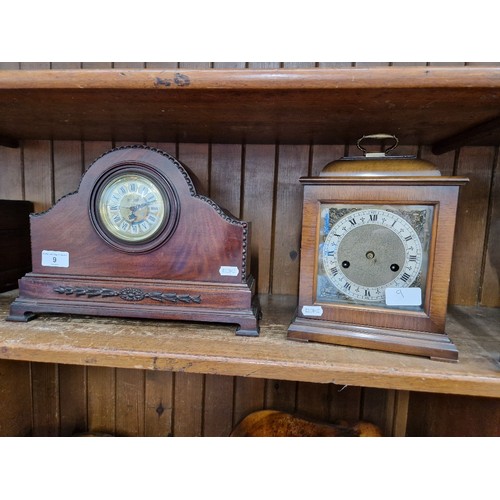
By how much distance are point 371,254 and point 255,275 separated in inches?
15.8

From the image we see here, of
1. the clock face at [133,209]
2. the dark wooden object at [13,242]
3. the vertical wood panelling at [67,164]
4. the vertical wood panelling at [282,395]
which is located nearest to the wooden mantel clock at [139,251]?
the clock face at [133,209]

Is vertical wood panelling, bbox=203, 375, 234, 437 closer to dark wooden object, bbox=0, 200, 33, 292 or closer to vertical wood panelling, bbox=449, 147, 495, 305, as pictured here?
dark wooden object, bbox=0, 200, 33, 292

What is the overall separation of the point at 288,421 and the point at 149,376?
486 millimetres

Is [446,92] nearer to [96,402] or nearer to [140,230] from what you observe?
[140,230]

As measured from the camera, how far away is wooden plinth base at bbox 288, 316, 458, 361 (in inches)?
23.8

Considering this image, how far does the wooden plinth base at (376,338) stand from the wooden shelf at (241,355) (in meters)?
0.01

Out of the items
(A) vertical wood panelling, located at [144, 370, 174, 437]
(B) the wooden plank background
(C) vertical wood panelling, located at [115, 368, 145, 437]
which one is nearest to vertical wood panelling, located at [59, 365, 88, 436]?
(B) the wooden plank background

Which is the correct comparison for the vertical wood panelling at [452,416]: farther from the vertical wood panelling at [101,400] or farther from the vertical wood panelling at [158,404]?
the vertical wood panelling at [101,400]

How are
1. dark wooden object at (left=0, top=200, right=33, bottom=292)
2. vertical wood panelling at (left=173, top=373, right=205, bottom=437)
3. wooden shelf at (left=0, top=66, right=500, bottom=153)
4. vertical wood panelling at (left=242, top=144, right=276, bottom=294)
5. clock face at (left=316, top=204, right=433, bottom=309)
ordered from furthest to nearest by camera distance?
1. vertical wood panelling at (left=173, top=373, right=205, bottom=437)
2. vertical wood panelling at (left=242, top=144, right=276, bottom=294)
3. dark wooden object at (left=0, top=200, right=33, bottom=292)
4. clock face at (left=316, top=204, right=433, bottom=309)
5. wooden shelf at (left=0, top=66, right=500, bottom=153)

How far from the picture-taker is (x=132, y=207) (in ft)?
2.26

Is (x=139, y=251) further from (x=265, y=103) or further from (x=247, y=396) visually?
(x=247, y=396)

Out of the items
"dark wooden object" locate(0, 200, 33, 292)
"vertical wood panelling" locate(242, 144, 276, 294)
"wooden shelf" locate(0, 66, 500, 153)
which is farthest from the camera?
"vertical wood panelling" locate(242, 144, 276, 294)

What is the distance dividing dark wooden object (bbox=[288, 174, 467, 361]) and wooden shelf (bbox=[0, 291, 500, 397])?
1.1 inches

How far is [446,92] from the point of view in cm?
53
